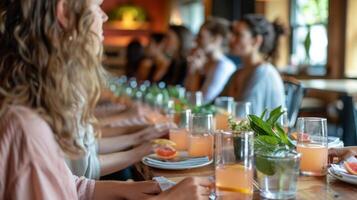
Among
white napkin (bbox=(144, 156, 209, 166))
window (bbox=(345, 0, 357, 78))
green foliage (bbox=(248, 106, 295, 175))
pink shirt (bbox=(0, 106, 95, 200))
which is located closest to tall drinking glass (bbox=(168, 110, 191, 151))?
white napkin (bbox=(144, 156, 209, 166))

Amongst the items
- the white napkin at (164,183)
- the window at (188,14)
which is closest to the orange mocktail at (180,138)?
the white napkin at (164,183)

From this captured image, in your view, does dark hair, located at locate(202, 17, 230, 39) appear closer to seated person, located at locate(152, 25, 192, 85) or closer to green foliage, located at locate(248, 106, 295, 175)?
seated person, located at locate(152, 25, 192, 85)

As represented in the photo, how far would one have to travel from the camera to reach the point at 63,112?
994mm

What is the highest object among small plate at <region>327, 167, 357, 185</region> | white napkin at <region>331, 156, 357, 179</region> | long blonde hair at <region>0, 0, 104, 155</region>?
long blonde hair at <region>0, 0, 104, 155</region>

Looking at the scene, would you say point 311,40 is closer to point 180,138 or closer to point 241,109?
point 241,109

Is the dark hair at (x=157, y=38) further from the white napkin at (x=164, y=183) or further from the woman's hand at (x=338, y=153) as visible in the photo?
the white napkin at (x=164, y=183)

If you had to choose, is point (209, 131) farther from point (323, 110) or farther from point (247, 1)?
point (247, 1)

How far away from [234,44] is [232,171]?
7.70 ft

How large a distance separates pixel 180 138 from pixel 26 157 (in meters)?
0.91

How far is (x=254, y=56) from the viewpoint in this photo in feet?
11.0

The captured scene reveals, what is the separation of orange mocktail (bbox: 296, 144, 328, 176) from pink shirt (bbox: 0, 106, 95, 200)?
0.71 metres

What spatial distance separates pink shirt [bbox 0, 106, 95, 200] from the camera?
2.97 feet

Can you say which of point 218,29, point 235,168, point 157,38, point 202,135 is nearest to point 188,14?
point 157,38

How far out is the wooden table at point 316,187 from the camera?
113cm
